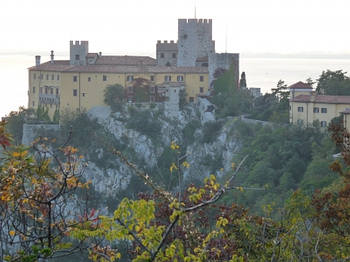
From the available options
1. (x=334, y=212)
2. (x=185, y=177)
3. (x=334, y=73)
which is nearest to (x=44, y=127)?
(x=185, y=177)

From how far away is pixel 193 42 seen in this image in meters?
47.5

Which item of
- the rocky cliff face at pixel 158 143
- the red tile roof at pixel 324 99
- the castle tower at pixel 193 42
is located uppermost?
the castle tower at pixel 193 42

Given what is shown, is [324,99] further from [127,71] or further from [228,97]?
[127,71]

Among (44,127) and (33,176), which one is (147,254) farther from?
(44,127)

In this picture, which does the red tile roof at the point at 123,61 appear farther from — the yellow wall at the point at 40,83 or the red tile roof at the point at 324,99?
the red tile roof at the point at 324,99

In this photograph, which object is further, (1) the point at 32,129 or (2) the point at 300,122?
(1) the point at 32,129

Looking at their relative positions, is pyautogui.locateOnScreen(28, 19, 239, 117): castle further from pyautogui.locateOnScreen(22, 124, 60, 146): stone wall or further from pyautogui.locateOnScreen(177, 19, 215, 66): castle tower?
pyautogui.locateOnScreen(22, 124, 60, 146): stone wall

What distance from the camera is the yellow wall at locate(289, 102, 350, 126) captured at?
3897 centimetres

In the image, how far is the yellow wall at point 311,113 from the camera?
39.0 m

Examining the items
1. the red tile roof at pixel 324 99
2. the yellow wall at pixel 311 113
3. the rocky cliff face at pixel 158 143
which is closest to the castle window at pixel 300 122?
the yellow wall at pixel 311 113

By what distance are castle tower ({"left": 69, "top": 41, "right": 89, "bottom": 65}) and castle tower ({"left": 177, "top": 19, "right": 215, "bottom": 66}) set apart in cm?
503

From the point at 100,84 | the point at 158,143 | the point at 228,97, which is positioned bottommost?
the point at 158,143

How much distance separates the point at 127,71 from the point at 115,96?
1.54 m

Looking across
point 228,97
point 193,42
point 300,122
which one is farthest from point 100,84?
point 300,122
